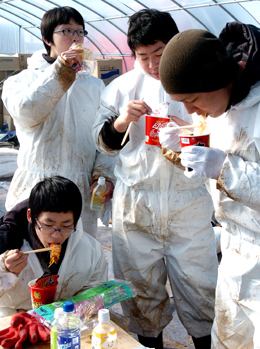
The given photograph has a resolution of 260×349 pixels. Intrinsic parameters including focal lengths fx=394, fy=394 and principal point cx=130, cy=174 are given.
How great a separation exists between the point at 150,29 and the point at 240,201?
1169mm

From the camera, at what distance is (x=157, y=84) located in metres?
2.48

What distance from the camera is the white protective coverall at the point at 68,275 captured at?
2311 millimetres

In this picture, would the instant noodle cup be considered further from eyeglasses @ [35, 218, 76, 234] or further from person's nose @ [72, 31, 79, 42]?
person's nose @ [72, 31, 79, 42]

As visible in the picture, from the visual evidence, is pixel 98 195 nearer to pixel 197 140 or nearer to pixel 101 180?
pixel 101 180

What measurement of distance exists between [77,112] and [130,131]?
25.4 inches

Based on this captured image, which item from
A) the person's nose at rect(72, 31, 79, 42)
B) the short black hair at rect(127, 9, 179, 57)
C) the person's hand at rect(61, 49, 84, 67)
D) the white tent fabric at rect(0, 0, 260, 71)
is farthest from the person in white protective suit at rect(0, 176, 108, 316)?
the white tent fabric at rect(0, 0, 260, 71)

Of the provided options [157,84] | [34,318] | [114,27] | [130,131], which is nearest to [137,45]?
[157,84]

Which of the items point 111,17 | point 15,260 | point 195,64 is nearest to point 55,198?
point 15,260

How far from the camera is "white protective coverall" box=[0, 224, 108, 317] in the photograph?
7.58 ft

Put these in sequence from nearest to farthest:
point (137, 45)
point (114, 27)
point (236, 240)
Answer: point (236, 240) → point (137, 45) → point (114, 27)

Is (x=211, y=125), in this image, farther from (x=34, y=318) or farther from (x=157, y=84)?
(x=34, y=318)

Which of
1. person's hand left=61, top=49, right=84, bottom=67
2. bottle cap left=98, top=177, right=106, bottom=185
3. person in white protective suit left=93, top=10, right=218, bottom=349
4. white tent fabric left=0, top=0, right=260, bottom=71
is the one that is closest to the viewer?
person in white protective suit left=93, top=10, right=218, bottom=349

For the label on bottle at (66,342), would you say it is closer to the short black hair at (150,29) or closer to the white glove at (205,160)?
the white glove at (205,160)

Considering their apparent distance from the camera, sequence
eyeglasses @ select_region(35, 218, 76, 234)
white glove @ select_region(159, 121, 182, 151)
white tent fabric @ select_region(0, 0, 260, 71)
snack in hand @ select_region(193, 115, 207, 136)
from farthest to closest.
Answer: white tent fabric @ select_region(0, 0, 260, 71) < eyeglasses @ select_region(35, 218, 76, 234) < white glove @ select_region(159, 121, 182, 151) < snack in hand @ select_region(193, 115, 207, 136)
